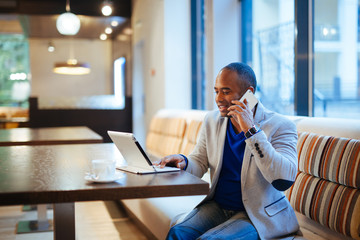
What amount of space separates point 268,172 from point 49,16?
6.83m

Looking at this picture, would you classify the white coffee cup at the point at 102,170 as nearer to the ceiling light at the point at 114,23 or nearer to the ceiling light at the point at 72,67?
the ceiling light at the point at 72,67

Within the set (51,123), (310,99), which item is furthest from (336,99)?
(51,123)

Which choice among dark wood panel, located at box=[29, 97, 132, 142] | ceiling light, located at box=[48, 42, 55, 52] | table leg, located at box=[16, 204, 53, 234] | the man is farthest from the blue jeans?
ceiling light, located at box=[48, 42, 55, 52]

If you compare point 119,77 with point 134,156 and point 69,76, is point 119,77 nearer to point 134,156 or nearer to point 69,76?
point 69,76

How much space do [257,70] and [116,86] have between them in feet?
14.6

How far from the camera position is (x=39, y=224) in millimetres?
3568

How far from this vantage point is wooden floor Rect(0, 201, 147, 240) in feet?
10.8

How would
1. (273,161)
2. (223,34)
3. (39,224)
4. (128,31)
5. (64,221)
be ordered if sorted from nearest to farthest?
(273,161), (64,221), (39,224), (223,34), (128,31)

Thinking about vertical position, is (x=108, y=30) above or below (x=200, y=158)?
above

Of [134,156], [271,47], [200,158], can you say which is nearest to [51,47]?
[271,47]

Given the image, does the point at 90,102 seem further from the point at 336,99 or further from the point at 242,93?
the point at 242,93

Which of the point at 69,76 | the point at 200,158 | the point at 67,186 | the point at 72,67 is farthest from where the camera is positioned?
the point at 69,76

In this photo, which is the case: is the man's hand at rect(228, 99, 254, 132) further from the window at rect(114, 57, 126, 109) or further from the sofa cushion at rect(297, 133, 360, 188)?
the window at rect(114, 57, 126, 109)

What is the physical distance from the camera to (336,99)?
334cm
